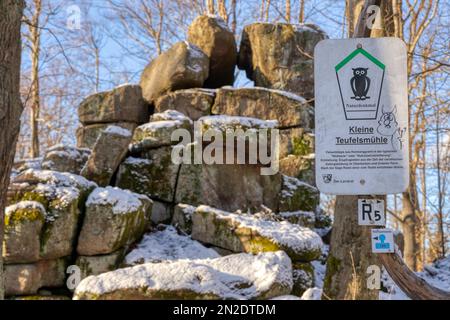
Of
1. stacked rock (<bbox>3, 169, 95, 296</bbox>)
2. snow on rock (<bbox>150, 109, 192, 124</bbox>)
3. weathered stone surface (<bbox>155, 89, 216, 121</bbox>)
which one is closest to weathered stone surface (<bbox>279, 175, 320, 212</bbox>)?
snow on rock (<bbox>150, 109, 192, 124</bbox>)

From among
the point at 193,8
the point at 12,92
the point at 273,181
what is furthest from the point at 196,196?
the point at 193,8

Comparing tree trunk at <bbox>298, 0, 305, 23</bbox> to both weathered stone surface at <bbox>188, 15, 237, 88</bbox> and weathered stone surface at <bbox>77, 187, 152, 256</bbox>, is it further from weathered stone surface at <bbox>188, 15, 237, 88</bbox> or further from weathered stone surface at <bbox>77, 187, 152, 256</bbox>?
weathered stone surface at <bbox>77, 187, 152, 256</bbox>

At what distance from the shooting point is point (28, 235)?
8.38 meters

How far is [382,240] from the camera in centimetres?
304

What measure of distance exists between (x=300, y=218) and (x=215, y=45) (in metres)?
7.73

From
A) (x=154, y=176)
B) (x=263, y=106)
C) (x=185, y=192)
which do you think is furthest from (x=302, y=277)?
(x=263, y=106)

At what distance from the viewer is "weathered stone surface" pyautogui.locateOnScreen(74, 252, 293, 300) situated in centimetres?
639

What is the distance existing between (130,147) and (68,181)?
2354 millimetres

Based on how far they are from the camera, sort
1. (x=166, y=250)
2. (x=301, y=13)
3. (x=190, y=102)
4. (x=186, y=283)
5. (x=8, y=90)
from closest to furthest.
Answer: (x=8, y=90) → (x=186, y=283) → (x=166, y=250) → (x=190, y=102) → (x=301, y=13)

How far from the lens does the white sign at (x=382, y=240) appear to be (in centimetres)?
304

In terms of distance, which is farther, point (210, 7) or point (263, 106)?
point (210, 7)

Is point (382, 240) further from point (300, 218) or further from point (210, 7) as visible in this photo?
point (210, 7)

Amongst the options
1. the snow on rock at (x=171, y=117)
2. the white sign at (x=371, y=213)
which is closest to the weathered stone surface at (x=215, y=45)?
the snow on rock at (x=171, y=117)

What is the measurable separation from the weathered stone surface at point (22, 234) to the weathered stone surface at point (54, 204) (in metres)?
0.08
